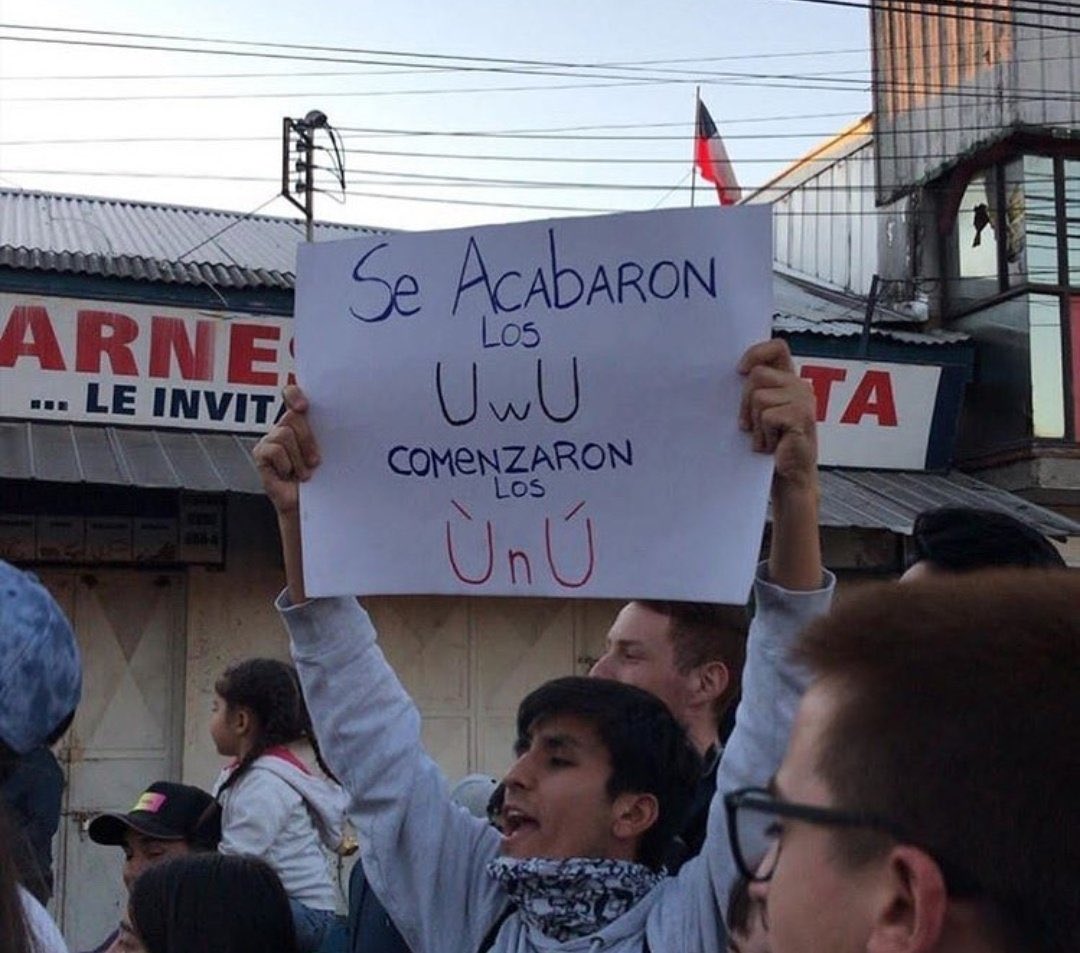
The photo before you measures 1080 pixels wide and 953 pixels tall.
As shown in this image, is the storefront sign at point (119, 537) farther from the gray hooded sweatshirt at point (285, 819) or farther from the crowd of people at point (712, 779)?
the crowd of people at point (712, 779)

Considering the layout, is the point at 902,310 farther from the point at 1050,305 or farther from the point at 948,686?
the point at 948,686

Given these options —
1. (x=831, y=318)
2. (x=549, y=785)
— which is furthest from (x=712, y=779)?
(x=831, y=318)

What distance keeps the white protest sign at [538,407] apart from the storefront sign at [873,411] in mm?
8017

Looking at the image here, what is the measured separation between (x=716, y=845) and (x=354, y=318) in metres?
0.98

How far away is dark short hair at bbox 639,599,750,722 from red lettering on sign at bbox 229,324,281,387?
637 centimetres

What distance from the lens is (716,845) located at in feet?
6.79

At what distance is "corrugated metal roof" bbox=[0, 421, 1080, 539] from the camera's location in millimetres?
7816

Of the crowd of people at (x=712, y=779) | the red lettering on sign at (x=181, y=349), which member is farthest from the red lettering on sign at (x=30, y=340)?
the crowd of people at (x=712, y=779)

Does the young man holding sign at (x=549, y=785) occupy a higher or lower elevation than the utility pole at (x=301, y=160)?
lower

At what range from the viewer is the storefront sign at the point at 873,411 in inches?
404

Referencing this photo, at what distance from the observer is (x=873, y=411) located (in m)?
10.4

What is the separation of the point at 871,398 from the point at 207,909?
8.12 m

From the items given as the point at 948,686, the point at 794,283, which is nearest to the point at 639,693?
the point at 948,686

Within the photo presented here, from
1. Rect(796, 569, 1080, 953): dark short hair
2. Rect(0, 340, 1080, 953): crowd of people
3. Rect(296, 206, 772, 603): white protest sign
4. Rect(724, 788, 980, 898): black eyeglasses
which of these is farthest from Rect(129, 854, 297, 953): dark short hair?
Rect(796, 569, 1080, 953): dark short hair
